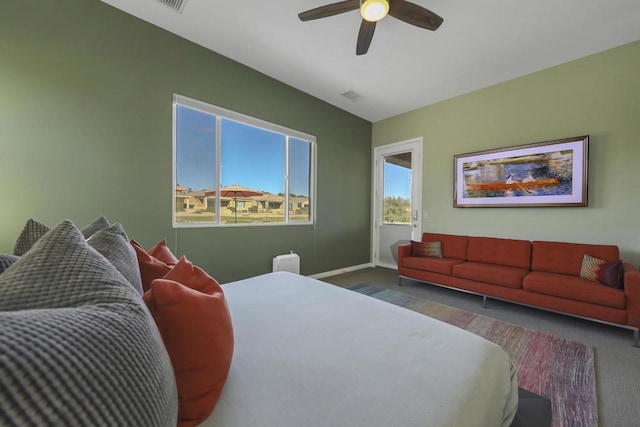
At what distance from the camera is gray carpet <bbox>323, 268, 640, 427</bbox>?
148 centimetres

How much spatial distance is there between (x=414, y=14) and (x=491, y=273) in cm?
290

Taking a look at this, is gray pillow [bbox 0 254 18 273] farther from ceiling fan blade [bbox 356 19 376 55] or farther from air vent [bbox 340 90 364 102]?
air vent [bbox 340 90 364 102]

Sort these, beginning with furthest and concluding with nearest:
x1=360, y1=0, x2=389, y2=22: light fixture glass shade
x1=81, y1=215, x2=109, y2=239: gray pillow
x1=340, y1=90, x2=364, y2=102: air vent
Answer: x1=340, y1=90, x2=364, y2=102: air vent
x1=360, y1=0, x2=389, y2=22: light fixture glass shade
x1=81, y1=215, x2=109, y2=239: gray pillow

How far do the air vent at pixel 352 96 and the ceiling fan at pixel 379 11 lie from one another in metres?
Result: 1.75

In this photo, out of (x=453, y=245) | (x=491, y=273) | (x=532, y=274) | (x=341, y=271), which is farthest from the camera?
(x=341, y=271)

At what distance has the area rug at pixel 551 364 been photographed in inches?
57.5

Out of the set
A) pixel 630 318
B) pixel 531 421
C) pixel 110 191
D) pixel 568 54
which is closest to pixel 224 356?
pixel 531 421

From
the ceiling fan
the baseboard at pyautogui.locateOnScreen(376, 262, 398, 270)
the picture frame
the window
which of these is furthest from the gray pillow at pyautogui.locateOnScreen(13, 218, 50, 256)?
the baseboard at pyautogui.locateOnScreen(376, 262, 398, 270)

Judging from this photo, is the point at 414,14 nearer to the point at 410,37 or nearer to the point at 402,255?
the point at 410,37

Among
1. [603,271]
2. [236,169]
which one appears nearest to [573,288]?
[603,271]

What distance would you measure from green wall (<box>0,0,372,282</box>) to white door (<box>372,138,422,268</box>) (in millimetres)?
2474

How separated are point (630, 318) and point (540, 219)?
148 centimetres

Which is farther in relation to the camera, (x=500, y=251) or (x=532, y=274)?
(x=500, y=251)

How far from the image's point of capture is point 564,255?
292 cm
